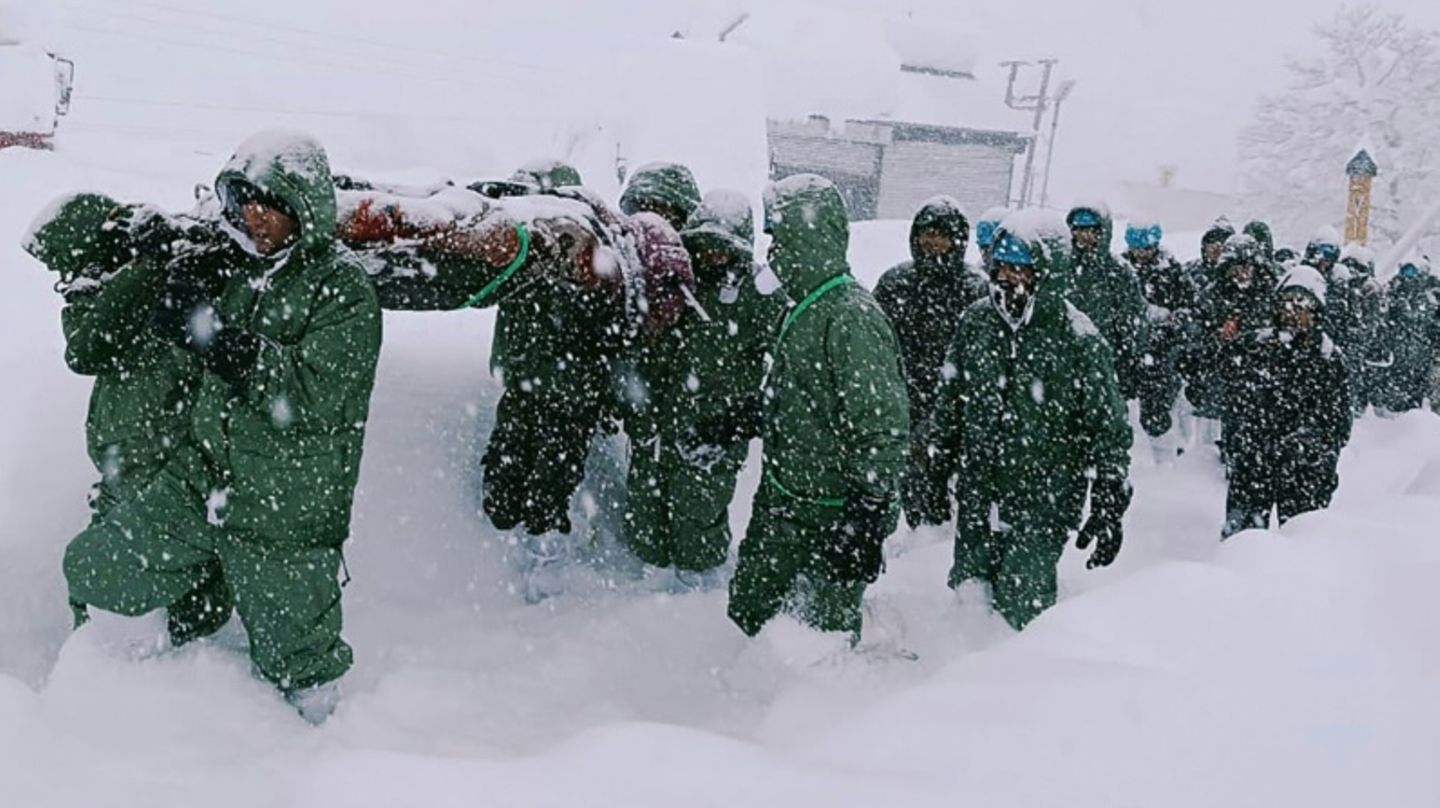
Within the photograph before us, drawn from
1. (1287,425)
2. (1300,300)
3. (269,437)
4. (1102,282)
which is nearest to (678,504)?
(269,437)

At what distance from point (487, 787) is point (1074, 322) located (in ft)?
10.1

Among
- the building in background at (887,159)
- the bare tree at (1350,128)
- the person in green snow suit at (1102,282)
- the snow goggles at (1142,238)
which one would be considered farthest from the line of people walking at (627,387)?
the bare tree at (1350,128)

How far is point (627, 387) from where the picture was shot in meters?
4.85

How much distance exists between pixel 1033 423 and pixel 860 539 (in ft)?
3.79

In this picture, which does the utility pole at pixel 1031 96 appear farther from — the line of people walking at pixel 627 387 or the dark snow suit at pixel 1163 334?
the line of people walking at pixel 627 387

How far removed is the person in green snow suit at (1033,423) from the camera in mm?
4293

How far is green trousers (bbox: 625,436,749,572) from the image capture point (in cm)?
478

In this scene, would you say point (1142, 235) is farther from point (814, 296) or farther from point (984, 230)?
point (814, 296)

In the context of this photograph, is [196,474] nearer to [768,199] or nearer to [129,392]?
[129,392]

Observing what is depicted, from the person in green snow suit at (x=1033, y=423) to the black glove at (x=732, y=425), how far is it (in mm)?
985

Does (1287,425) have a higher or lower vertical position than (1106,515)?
higher

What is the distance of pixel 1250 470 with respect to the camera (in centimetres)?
573

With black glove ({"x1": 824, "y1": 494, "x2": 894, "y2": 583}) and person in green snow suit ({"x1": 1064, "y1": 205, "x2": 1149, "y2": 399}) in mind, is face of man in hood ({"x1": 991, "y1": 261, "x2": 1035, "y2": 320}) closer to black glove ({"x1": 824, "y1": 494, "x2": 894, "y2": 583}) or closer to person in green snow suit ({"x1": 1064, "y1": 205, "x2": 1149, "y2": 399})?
black glove ({"x1": 824, "y1": 494, "x2": 894, "y2": 583})

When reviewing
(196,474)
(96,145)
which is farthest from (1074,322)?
(96,145)
